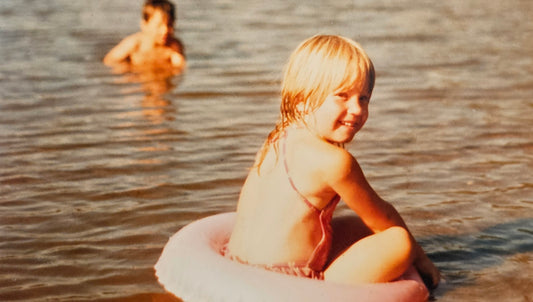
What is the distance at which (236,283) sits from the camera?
3158mm

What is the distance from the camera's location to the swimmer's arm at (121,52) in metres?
8.74

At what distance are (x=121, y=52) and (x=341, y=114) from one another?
581 cm

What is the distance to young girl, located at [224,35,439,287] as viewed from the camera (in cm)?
326

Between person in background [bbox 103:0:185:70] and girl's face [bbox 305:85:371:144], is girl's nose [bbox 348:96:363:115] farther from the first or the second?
person in background [bbox 103:0:185:70]

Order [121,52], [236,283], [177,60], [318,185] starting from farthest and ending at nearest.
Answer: [121,52]
[177,60]
[318,185]
[236,283]

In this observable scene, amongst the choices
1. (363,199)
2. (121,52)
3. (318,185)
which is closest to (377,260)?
(363,199)

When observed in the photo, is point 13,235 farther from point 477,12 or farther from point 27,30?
point 477,12

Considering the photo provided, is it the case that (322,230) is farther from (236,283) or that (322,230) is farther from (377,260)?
(236,283)

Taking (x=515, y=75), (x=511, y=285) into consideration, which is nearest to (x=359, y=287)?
(x=511, y=285)

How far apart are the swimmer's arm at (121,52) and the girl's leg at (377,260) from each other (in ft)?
19.2

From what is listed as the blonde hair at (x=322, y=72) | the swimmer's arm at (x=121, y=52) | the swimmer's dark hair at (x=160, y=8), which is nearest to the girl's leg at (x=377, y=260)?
the blonde hair at (x=322, y=72)

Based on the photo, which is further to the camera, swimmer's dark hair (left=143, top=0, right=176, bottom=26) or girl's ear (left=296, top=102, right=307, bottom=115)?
swimmer's dark hair (left=143, top=0, right=176, bottom=26)

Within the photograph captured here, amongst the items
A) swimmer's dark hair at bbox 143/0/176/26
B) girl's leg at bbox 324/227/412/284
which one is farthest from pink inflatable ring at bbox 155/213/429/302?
swimmer's dark hair at bbox 143/0/176/26

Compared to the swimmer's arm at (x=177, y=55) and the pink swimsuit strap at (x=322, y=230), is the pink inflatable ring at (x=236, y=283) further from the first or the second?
the swimmer's arm at (x=177, y=55)
